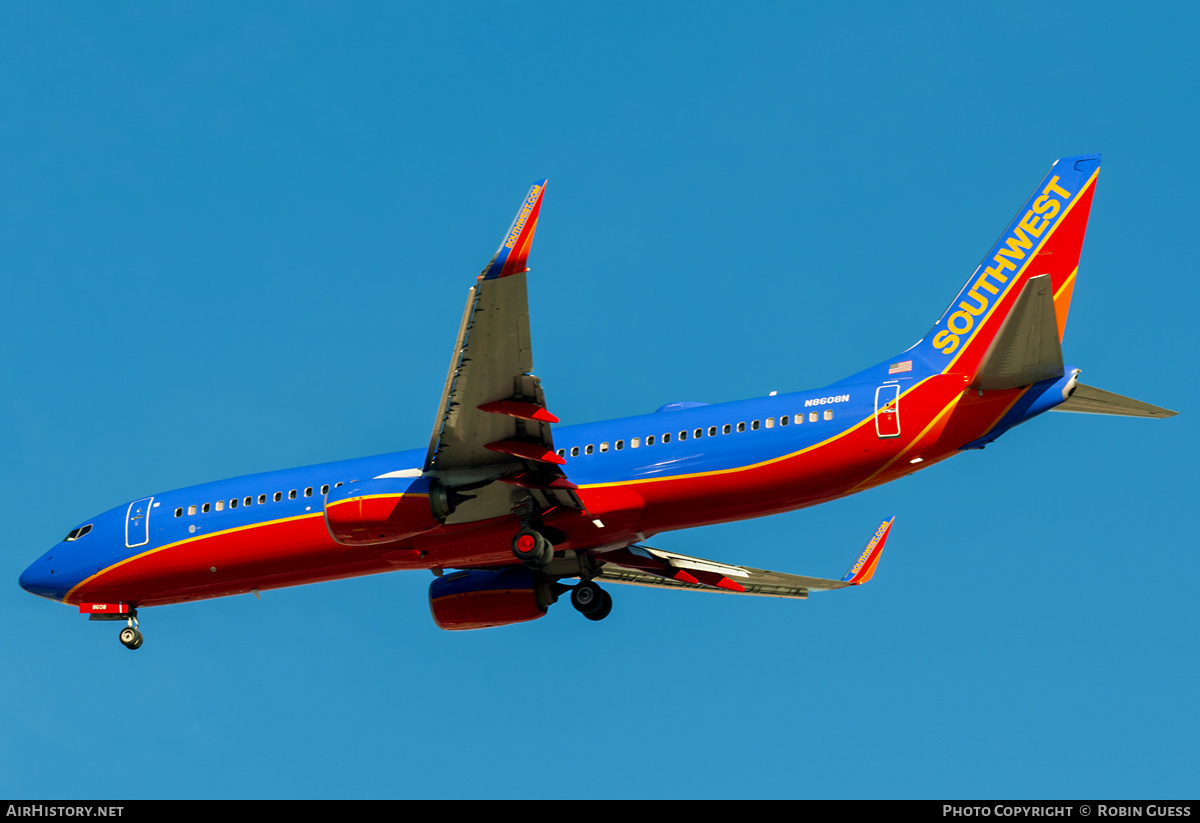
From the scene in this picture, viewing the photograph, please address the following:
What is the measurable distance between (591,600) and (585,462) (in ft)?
18.5

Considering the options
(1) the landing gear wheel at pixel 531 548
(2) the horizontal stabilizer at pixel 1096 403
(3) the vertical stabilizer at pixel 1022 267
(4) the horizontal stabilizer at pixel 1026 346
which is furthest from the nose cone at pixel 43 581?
(2) the horizontal stabilizer at pixel 1096 403

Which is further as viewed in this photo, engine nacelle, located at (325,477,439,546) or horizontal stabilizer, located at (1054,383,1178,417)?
engine nacelle, located at (325,477,439,546)

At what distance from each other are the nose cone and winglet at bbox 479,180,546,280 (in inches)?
641

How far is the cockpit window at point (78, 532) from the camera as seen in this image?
3531 centimetres

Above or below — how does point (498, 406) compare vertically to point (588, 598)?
above

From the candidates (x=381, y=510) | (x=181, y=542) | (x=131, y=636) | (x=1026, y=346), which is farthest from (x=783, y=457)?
(x=131, y=636)

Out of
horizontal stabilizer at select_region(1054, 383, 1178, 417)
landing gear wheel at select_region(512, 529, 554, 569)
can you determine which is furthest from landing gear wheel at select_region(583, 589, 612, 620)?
horizontal stabilizer at select_region(1054, 383, 1178, 417)

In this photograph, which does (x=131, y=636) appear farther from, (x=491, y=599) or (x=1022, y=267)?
(x=1022, y=267)

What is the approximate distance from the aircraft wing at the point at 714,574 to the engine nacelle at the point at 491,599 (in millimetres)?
1752

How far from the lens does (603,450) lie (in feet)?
103

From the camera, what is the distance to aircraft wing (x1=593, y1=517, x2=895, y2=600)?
3606cm

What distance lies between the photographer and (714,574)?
123 feet

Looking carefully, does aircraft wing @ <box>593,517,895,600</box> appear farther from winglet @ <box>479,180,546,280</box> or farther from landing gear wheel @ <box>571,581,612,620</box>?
winglet @ <box>479,180,546,280</box>
